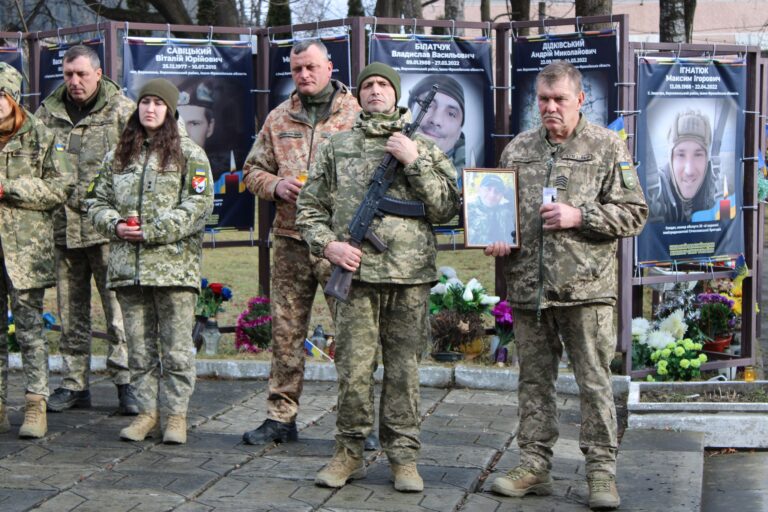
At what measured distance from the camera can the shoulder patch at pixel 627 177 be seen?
5312 millimetres

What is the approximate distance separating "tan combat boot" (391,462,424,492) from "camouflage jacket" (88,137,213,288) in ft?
5.42

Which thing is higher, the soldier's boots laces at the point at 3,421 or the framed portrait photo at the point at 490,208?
the framed portrait photo at the point at 490,208

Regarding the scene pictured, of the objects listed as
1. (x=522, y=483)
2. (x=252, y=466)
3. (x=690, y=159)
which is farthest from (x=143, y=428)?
(x=690, y=159)

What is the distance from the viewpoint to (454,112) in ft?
27.8

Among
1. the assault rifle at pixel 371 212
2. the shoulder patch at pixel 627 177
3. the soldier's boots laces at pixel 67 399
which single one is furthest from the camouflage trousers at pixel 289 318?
the shoulder patch at pixel 627 177

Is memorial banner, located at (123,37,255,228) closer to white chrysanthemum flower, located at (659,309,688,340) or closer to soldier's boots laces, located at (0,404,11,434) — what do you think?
soldier's boots laces, located at (0,404,11,434)

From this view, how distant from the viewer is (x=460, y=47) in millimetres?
8469

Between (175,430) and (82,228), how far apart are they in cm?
152

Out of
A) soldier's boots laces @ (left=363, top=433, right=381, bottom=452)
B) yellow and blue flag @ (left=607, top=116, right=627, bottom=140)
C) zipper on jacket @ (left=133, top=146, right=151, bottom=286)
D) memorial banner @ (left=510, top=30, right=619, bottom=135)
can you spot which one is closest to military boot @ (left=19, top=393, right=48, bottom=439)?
zipper on jacket @ (left=133, top=146, right=151, bottom=286)

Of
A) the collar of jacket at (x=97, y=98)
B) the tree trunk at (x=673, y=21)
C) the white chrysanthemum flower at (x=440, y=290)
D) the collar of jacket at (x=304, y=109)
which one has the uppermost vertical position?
the tree trunk at (x=673, y=21)

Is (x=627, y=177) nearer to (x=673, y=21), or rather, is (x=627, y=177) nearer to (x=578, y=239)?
(x=578, y=239)

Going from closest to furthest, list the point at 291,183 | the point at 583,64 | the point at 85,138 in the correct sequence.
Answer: the point at 291,183 < the point at 85,138 < the point at 583,64

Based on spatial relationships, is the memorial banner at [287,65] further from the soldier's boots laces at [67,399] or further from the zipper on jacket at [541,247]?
the zipper on jacket at [541,247]

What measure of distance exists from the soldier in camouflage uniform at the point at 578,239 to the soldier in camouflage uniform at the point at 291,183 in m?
1.35
